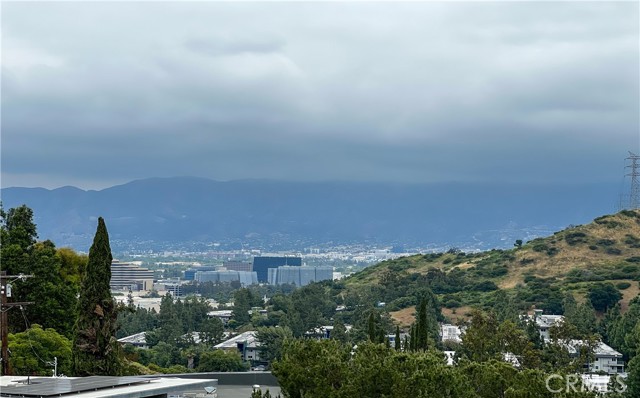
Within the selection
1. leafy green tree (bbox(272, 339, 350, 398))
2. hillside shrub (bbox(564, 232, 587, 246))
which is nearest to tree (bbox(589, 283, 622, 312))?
hillside shrub (bbox(564, 232, 587, 246))


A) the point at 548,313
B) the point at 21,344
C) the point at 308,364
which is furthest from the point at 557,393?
the point at 548,313

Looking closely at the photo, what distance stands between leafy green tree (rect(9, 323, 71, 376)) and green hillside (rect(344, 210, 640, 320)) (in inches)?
2091

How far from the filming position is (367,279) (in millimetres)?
114750

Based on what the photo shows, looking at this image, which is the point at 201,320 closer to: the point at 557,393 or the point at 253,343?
the point at 253,343

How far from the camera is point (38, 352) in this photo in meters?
36.4

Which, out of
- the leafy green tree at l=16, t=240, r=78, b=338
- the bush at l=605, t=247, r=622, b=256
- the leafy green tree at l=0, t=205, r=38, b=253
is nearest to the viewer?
the leafy green tree at l=16, t=240, r=78, b=338

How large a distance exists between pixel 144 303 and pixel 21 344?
131m

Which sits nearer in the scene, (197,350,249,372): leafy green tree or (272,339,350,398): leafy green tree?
(272,339,350,398): leafy green tree

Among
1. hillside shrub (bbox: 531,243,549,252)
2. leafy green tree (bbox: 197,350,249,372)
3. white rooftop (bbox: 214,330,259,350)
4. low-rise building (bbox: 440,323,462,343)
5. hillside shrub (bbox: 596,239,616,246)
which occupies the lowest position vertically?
leafy green tree (bbox: 197,350,249,372)

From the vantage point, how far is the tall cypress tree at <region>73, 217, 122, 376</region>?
95.3ft

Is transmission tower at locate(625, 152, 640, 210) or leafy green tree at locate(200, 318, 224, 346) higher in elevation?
transmission tower at locate(625, 152, 640, 210)

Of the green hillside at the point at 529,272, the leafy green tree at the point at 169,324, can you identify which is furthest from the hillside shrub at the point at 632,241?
the leafy green tree at the point at 169,324

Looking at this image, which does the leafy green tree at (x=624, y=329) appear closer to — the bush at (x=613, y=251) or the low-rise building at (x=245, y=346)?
the low-rise building at (x=245, y=346)

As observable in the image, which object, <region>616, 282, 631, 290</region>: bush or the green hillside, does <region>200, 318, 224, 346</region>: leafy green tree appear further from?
<region>616, 282, 631, 290</region>: bush
